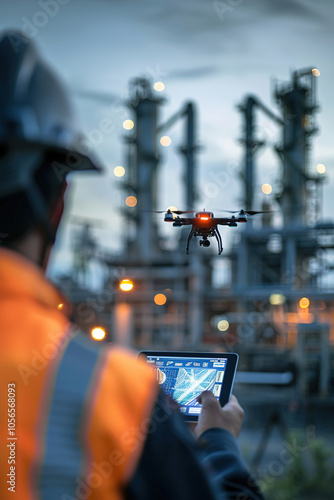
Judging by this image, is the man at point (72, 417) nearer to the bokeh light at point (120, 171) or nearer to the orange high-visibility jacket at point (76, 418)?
the orange high-visibility jacket at point (76, 418)

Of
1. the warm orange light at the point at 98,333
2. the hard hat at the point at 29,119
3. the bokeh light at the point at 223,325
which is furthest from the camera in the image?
the bokeh light at the point at 223,325

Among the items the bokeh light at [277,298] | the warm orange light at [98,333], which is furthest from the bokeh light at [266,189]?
the warm orange light at [98,333]

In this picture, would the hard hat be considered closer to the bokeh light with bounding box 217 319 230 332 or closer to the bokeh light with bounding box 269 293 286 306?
the bokeh light with bounding box 217 319 230 332

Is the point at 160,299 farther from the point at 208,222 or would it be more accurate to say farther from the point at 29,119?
the point at 29,119

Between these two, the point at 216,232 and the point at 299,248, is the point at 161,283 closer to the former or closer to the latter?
the point at 299,248

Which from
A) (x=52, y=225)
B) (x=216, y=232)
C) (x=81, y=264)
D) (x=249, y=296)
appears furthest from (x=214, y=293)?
(x=52, y=225)

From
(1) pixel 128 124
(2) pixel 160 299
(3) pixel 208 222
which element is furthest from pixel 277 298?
(3) pixel 208 222
